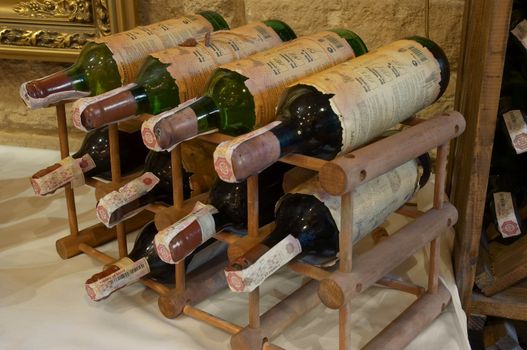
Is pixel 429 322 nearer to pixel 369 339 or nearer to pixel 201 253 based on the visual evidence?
pixel 369 339

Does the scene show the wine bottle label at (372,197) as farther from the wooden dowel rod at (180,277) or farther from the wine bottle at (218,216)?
the wooden dowel rod at (180,277)

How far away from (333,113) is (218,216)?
0.68 ft

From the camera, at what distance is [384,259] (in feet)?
2.76

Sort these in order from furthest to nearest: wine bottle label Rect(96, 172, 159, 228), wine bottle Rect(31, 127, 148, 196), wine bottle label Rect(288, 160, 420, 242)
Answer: wine bottle Rect(31, 127, 148, 196)
wine bottle label Rect(96, 172, 159, 228)
wine bottle label Rect(288, 160, 420, 242)

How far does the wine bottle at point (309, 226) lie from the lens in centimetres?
76

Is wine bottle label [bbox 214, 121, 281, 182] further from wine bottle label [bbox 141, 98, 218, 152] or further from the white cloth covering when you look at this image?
the white cloth covering

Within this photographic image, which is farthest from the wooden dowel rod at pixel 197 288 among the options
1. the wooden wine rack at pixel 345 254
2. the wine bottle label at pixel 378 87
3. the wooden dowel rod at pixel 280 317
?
the wine bottle label at pixel 378 87

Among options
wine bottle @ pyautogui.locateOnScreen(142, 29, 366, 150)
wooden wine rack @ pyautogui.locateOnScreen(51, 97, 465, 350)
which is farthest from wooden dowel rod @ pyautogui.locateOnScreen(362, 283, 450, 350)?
wine bottle @ pyautogui.locateOnScreen(142, 29, 366, 150)

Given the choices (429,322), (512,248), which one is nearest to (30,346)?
(429,322)

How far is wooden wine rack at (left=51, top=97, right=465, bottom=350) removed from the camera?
77 cm

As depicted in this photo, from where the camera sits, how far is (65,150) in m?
1.09

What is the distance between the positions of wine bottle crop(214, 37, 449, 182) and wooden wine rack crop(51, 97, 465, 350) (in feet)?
0.09

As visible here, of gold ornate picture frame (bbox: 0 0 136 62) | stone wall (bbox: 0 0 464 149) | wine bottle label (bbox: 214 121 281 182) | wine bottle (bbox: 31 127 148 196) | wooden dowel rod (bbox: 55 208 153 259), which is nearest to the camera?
wine bottle label (bbox: 214 121 281 182)

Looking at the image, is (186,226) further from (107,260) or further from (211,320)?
(107,260)
